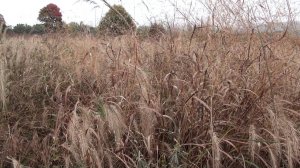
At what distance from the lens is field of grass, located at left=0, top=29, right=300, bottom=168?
2148 mm

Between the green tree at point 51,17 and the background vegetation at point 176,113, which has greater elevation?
the green tree at point 51,17

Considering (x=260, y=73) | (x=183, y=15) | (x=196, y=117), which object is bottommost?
(x=196, y=117)

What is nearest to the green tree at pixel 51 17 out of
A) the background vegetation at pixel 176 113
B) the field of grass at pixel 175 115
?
the background vegetation at pixel 176 113

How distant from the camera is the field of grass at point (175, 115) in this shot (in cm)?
215

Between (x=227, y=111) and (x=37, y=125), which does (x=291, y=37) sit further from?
(x=37, y=125)

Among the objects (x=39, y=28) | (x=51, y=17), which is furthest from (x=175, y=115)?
(x=39, y=28)

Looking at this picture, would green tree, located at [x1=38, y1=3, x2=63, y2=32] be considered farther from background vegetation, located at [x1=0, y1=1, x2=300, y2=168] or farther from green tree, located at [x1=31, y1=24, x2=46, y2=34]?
background vegetation, located at [x1=0, y1=1, x2=300, y2=168]

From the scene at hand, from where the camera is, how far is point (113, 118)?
81.0 inches

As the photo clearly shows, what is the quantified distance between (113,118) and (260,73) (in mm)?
1072

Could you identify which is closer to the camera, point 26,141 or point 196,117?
point 196,117

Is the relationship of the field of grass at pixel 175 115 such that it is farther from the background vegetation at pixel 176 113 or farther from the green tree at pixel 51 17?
the green tree at pixel 51 17

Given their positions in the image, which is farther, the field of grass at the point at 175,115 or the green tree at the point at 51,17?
the green tree at the point at 51,17

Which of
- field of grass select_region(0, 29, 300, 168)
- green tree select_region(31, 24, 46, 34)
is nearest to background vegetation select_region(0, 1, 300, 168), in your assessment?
field of grass select_region(0, 29, 300, 168)

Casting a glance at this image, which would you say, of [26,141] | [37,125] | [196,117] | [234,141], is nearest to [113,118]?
[196,117]
